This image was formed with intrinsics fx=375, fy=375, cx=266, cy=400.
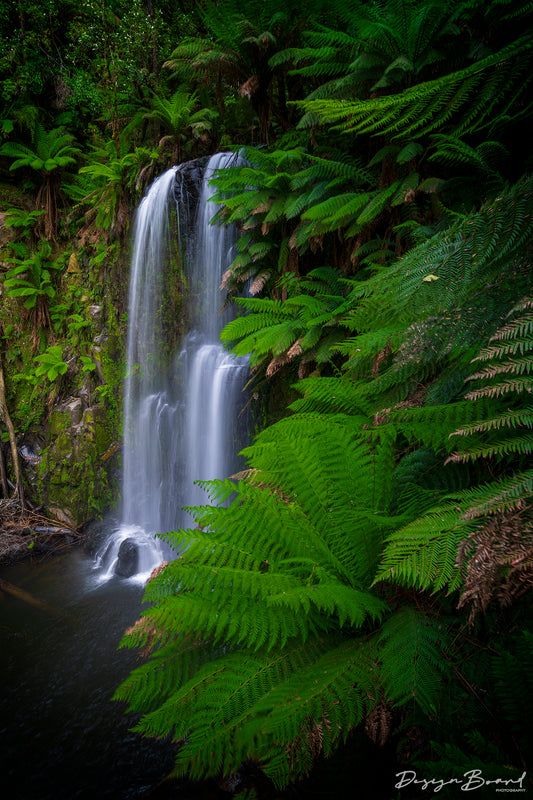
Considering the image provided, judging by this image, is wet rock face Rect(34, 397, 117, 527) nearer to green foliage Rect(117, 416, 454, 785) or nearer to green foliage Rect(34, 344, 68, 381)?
green foliage Rect(34, 344, 68, 381)

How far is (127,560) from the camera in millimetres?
5215

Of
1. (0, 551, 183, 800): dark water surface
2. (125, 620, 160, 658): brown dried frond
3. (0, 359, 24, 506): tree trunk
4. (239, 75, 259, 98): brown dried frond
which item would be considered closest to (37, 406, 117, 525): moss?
(0, 359, 24, 506): tree trunk

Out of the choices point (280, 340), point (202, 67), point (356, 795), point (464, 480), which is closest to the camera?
point (356, 795)

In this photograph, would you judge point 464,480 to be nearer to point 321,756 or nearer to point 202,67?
point 321,756

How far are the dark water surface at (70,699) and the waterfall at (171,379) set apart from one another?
704 mm

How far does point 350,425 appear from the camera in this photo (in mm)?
1839

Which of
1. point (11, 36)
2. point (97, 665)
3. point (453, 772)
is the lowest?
point (97, 665)

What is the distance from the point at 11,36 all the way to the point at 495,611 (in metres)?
11.4

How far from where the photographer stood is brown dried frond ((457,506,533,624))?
84 centimetres

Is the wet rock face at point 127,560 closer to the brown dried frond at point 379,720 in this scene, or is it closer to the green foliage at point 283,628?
the green foliage at point 283,628

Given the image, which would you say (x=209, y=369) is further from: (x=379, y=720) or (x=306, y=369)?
(x=379, y=720)

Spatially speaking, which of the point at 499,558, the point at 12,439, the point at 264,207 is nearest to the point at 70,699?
the point at 499,558

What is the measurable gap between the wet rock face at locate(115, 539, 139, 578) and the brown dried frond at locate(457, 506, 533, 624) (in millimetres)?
5195

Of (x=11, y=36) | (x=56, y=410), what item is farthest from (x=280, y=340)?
(x=11, y=36)
